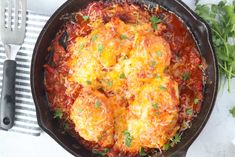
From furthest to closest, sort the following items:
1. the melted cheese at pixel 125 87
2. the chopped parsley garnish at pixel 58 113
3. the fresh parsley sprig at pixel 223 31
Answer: the fresh parsley sprig at pixel 223 31, the chopped parsley garnish at pixel 58 113, the melted cheese at pixel 125 87

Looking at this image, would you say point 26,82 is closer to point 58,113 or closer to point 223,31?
point 58,113

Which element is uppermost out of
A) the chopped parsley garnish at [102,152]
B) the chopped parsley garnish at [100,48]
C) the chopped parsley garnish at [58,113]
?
the chopped parsley garnish at [100,48]

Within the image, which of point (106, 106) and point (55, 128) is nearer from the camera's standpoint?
point (106, 106)

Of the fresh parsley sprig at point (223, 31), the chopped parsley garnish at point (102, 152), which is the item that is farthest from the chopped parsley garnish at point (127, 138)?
the fresh parsley sprig at point (223, 31)

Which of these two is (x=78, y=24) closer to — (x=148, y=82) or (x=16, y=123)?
(x=148, y=82)

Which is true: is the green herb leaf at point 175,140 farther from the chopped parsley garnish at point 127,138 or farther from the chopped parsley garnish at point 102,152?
the chopped parsley garnish at point 102,152

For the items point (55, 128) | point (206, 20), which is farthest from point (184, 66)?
point (55, 128)

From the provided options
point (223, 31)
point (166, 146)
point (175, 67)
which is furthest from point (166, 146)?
point (223, 31)
